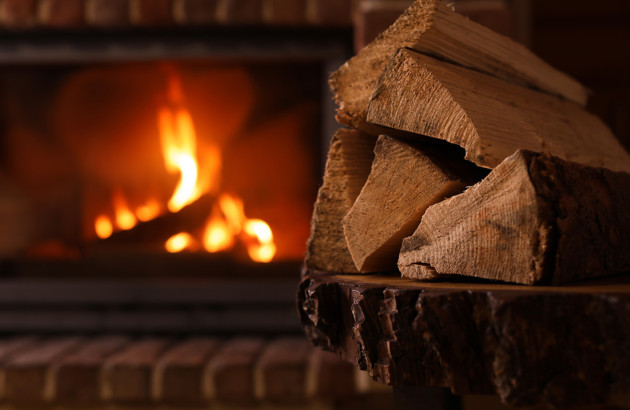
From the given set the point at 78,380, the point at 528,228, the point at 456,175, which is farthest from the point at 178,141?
the point at 528,228

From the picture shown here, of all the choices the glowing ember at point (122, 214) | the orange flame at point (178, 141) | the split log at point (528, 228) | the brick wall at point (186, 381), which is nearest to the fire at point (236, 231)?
the orange flame at point (178, 141)

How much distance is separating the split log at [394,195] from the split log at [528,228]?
0.03 m

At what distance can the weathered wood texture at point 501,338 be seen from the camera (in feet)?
1.44

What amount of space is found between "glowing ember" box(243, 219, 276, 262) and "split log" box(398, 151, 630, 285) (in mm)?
975

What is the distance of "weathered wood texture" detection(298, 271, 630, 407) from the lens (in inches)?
17.3

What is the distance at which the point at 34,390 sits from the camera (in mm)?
1243

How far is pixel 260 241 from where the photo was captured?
5.16 feet

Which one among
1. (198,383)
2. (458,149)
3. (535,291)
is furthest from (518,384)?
(198,383)

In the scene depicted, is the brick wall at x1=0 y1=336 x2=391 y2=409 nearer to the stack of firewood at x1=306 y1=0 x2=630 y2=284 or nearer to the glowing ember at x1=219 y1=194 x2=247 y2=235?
the glowing ember at x1=219 y1=194 x2=247 y2=235

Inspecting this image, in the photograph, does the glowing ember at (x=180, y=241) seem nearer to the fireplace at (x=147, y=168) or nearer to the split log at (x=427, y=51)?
the fireplace at (x=147, y=168)

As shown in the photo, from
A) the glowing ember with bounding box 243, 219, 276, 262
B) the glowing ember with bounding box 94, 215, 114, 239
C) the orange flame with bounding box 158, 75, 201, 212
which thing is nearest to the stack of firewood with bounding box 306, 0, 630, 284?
the glowing ember with bounding box 243, 219, 276, 262

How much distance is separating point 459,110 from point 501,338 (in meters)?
0.23

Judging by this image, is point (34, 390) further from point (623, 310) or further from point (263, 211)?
point (623, 310)

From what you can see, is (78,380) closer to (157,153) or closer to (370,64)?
(157,153)
